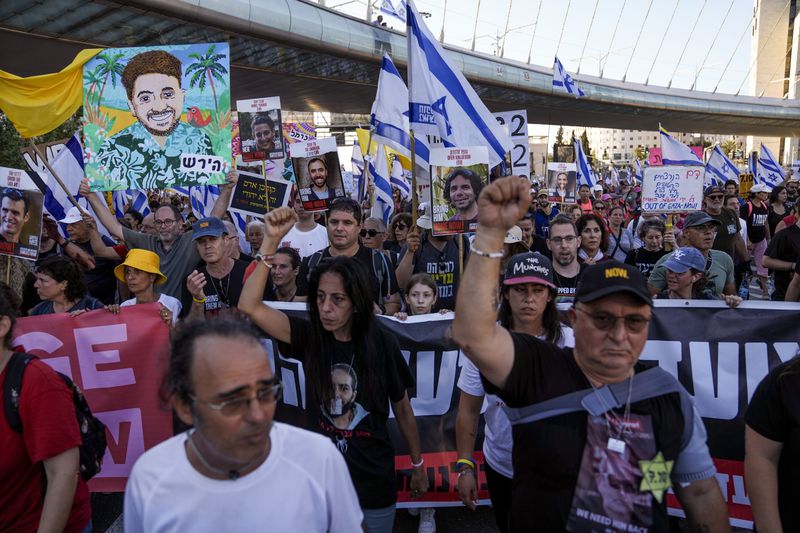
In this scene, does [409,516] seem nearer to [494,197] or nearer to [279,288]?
[279,288]

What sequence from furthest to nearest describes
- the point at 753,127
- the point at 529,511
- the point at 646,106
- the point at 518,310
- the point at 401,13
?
the point at 753,127 < the point at 646,106 < the point at 401,13 < the point at 518,310 < the point at 529,511

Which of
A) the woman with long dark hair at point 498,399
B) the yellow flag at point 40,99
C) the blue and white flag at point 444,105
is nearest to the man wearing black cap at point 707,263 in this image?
the blue and white flag at point 444,105

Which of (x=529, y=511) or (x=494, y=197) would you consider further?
(x=529, y=511)

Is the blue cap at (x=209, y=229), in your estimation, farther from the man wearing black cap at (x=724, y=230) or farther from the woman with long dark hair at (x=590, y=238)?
the man wearing black cap at (x=724, y=230)

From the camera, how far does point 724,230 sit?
7.91 m

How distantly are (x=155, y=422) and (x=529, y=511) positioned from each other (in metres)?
2.89

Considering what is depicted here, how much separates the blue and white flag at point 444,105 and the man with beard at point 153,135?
1968mm

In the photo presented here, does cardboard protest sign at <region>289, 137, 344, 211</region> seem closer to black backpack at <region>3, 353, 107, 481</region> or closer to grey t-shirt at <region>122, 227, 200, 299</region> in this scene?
grey t-shirt at <region>122, 227, 200, 299</region>

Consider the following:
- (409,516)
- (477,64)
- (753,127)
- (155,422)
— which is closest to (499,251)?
(409,516)

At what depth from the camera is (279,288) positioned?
4.81 m

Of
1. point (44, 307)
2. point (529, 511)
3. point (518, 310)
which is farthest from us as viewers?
point (44, 307)

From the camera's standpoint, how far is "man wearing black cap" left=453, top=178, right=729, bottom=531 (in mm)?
1793

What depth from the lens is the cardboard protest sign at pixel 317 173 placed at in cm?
677

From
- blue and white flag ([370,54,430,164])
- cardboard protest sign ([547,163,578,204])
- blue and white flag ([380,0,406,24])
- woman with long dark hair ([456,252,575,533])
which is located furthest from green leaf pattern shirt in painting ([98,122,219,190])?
blue and white flag ([380,0,406,24])
